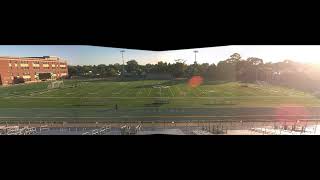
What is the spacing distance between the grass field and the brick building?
183 mm

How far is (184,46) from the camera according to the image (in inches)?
131

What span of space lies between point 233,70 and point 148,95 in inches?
69.5

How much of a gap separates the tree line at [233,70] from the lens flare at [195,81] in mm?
72

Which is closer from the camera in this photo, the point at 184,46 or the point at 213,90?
the point at 184,46

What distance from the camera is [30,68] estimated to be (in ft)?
14.1

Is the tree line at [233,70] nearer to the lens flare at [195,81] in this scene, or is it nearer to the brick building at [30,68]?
the lens flare at [195,81]

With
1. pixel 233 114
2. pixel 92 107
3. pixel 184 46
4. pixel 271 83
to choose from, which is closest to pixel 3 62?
pixel 92 107

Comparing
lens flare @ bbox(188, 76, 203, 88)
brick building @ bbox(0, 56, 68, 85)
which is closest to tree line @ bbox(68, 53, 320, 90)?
lens flare @ bbox(188, 76, 203, 88)

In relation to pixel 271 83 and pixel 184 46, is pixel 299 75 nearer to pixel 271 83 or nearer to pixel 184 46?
pixel 271 83

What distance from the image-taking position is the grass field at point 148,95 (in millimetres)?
4363

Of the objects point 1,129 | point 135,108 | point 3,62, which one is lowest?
point 1,129

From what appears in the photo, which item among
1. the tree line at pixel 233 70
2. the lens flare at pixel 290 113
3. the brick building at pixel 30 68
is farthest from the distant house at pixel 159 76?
the lens flare at pixel 290 113

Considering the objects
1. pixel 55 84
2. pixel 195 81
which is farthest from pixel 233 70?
pixel 55 84

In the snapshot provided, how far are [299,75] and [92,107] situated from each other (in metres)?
4.14
